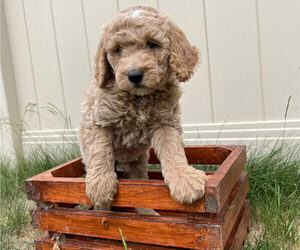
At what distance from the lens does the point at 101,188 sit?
1.19 m

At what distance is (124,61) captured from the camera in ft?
3.95

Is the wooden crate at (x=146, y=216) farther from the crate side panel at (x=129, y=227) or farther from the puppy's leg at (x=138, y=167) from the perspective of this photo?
the puppy's leg at (x=138, y=167)

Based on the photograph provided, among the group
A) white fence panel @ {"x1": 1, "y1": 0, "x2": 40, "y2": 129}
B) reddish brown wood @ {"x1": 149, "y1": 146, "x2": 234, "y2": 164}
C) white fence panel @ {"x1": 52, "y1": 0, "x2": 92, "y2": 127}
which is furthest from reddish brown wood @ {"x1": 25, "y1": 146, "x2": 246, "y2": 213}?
white fence panel @ {"x1": 1, "y1": 0, "x2": 40, "y2": 129}

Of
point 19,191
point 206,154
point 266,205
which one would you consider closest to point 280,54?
point 206,154

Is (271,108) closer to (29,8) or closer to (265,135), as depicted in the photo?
(265,135)

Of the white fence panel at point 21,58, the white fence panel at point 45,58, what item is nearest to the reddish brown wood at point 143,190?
the white fence panel at point 45,58

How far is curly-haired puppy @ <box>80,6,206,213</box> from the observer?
3.88 ft

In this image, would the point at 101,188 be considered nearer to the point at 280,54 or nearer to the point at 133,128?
the point at 133,128

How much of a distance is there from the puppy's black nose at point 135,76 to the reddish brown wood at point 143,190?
0.39 metres

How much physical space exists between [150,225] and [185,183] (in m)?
0.26

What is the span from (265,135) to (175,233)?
1.34m

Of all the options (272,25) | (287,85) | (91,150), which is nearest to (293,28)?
(272,25)

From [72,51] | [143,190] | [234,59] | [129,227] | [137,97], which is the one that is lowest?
[129,227]

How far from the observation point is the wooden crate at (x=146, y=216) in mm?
1114
